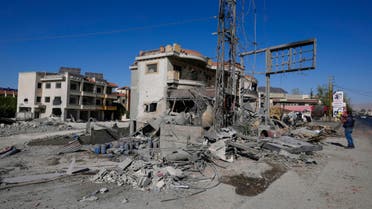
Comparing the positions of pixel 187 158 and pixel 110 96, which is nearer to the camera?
pixel 187 158

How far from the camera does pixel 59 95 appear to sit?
1665 inches

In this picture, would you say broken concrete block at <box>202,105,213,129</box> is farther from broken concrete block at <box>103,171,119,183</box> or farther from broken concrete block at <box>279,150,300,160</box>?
broken concrete block at <box>103,171,119,183</box>

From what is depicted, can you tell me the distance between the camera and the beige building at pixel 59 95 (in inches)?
1655

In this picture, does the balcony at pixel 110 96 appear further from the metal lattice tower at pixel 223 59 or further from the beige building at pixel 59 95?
the metal lattice tower at pixel 223 59

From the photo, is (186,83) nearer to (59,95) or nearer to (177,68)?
(177,68)

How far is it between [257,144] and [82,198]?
824 cm

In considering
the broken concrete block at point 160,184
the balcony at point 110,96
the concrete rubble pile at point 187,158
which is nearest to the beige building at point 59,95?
the balcony at point 110,96

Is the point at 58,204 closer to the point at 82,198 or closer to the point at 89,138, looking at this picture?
the point at 82,198

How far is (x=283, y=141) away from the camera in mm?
10828

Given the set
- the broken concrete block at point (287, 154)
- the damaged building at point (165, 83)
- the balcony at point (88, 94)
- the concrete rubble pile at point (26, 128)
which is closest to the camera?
the broken concrete block at point (287, 154)

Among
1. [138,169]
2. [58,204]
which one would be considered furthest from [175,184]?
[58,204]

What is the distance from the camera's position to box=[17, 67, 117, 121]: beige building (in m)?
42.0

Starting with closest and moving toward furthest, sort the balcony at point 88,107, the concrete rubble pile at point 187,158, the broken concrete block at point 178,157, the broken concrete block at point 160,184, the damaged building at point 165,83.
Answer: the broken concrete block at point 160,184
the concrete rubble pile at point 187,158
the broken concrete block at point 178,157
the damaged building at point 165,83
the balcony at point 88,107

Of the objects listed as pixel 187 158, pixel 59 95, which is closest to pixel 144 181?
pixel 187 158
